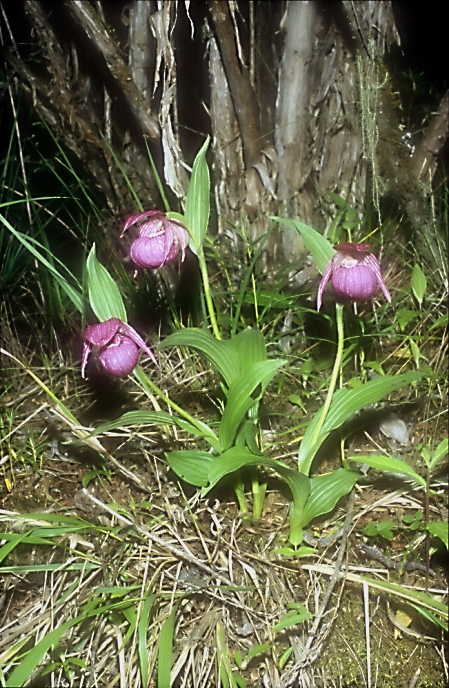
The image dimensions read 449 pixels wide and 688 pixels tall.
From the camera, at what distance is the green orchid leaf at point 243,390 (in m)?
0.99

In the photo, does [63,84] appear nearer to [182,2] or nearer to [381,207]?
[182,2]

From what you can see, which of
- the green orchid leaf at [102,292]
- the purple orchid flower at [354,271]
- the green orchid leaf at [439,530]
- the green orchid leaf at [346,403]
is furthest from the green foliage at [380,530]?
the green orchid leaf at [102,292]

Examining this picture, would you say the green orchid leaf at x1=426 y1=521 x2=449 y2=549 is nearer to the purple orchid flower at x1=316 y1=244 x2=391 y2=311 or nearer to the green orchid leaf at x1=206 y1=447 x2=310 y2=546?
the green orchid leaf at x1=206 y1=447 x2=310 y2=546

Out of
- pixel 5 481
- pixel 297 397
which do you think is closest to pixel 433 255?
pixel 297 397

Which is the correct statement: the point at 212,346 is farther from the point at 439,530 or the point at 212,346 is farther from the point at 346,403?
the point at 439,530

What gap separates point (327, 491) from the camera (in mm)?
1103

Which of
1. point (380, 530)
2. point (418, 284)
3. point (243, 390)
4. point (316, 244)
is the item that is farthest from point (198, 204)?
point (380, 530)

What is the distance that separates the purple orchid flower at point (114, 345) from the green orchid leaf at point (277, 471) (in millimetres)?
253

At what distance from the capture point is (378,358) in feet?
4.83

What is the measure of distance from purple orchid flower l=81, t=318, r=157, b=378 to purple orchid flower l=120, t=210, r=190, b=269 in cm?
15

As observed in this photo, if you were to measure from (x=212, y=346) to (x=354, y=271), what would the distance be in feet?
1.09

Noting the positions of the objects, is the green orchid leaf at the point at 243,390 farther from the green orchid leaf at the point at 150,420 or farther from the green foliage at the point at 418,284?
the green foliage at the point at 418,284

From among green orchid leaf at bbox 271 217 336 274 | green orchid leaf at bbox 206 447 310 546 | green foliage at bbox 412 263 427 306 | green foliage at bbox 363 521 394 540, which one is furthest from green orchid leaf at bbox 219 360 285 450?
green foliage at bbox 412 263 427 306

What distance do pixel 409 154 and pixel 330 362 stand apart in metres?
0.76
